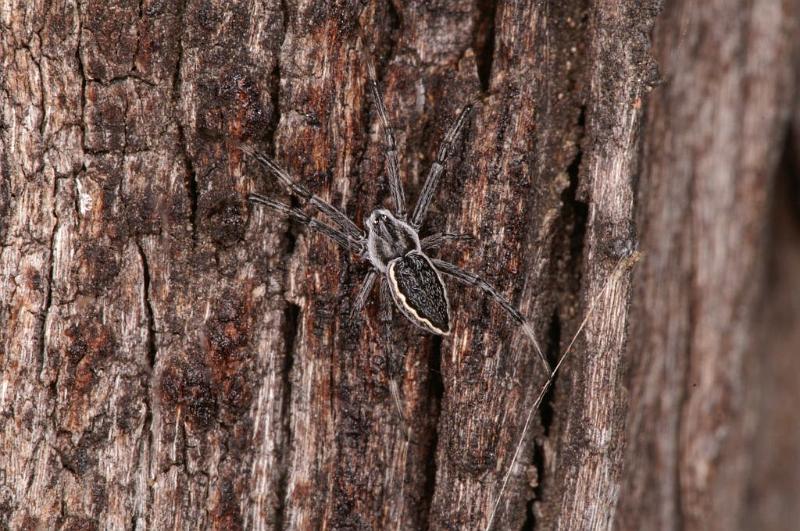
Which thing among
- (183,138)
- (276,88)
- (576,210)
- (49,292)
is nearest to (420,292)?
(576,210)

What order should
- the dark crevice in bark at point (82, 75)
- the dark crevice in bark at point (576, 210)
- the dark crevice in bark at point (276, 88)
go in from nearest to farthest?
the dark crevice in bark at point (82, 75), the dark crevice in bark at point (276, 88), the dark crevice in bark at point (576, 210)

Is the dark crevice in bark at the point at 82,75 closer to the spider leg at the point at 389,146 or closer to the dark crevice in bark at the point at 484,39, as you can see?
the spider leg at the point at 389,146

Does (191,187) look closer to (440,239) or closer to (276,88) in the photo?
(276,88)

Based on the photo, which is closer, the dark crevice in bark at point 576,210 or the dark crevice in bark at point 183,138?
the dark crevice in bark at point 183,138

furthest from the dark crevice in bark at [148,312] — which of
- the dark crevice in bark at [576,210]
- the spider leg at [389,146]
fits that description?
the dark crevice in bark at [576,210]

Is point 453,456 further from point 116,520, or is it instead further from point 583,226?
point 116,520

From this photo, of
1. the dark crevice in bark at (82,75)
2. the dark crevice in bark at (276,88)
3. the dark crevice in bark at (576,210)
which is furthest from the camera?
the dark crevice in bark at (576,210)

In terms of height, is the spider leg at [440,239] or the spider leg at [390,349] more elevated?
the spider leg at [440,239]

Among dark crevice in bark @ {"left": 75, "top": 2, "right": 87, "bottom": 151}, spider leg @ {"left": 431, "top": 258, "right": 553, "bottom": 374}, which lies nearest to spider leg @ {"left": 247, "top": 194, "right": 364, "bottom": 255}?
spider leg @ {"left": 431, "top": 258, "right": 553, "bottom": 374}
